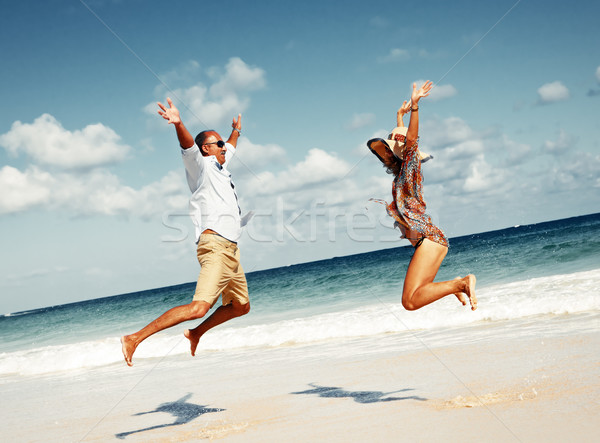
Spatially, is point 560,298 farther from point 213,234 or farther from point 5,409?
point 5,409

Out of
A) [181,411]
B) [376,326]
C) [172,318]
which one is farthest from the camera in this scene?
[376,326]

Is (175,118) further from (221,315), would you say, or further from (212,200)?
(221,315)

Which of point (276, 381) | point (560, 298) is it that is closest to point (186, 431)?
point (276, 381)

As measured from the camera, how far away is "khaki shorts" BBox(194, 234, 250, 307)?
4.16 metres

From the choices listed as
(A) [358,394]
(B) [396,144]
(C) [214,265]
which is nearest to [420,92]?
(B) [396,144]

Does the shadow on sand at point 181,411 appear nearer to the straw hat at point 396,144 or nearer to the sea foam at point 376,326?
the straw hat at point 396,144

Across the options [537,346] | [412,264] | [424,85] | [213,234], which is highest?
[424,85]

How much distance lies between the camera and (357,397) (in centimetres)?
473

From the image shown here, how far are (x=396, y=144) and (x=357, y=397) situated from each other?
2.43 meters

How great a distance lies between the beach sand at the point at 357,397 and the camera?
363cm

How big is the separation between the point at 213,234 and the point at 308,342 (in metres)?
5.48

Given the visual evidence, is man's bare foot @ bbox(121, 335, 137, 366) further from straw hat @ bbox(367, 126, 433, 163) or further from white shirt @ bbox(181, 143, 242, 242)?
straw hat @ bbox(367, 126, 433, 163)

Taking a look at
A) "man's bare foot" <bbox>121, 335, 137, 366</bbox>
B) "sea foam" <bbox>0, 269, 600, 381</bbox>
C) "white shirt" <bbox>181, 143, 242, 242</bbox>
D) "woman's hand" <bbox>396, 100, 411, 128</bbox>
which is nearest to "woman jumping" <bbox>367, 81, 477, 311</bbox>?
"woman's hand" <bbox>396, 100, 411, 128</bbox>

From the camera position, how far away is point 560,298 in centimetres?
849
